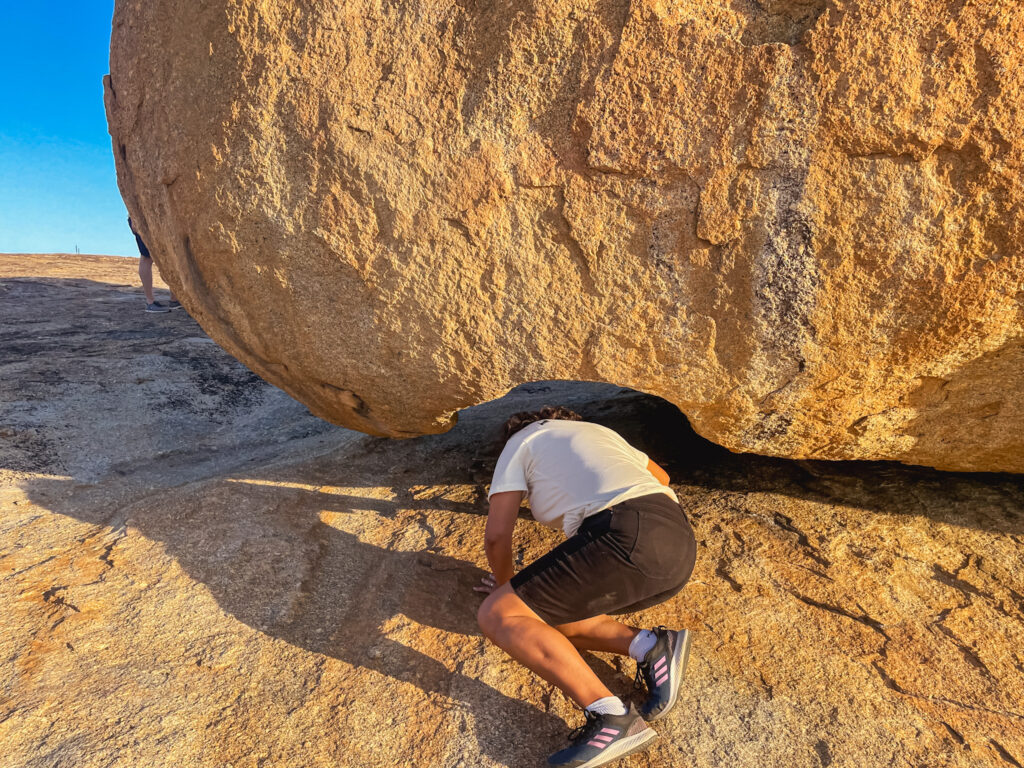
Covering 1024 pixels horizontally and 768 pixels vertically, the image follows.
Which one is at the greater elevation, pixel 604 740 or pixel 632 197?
pixel 632 197

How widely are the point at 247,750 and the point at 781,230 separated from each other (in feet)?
5.58

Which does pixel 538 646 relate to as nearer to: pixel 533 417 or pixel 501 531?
pixel 501 531

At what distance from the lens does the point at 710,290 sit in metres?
1.80

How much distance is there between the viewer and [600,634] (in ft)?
5.72

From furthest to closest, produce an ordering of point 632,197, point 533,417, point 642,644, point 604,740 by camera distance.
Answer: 1. point 533,417
2. point 632,197
3. point 642,644
4. point 604,740

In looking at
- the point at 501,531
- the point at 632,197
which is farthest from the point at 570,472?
the point at 632,197

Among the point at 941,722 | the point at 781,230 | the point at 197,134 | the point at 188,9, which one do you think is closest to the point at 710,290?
the point at 781,230

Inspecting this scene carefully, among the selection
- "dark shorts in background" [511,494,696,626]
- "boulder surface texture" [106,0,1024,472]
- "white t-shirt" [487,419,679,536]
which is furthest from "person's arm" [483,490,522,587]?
"boulder surface texture" [106,0,1024,472]

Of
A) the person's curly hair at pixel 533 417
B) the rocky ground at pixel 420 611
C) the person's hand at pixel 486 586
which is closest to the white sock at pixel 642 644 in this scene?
the rocky ground at pixel 420 611

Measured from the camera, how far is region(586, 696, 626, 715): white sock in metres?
1.46

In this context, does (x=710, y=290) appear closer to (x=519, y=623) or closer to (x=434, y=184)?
(x=434, y=184)

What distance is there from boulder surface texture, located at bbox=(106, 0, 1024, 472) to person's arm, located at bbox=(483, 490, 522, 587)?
1.25 feet

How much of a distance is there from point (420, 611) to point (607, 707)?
0.65 metres

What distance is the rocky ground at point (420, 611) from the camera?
4.95 ft
